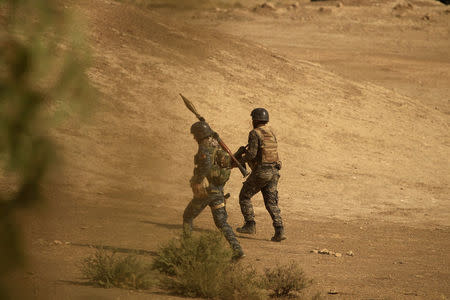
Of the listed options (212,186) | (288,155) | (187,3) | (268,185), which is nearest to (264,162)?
(268,185)

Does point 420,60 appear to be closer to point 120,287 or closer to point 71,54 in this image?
point 120,287

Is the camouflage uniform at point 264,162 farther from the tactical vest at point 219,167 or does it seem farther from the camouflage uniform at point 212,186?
the camouflage uniform at point 212,186

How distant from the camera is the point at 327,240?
11.7 meters

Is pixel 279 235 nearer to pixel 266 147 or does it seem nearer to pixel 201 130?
pixel 266 147

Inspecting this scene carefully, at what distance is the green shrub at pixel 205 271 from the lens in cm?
675

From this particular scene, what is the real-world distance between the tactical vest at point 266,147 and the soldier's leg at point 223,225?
6.81 ft

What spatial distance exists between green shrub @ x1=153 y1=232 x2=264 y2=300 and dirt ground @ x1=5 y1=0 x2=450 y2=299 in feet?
0.82

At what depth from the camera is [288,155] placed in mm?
18812

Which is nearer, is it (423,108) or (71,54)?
(71,54)

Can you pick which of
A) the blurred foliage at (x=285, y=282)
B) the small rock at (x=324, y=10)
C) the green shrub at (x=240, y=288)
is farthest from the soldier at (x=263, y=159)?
the small rock at (x=324, y=10)

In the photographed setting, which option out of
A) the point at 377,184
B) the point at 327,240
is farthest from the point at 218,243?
the point at 377,184

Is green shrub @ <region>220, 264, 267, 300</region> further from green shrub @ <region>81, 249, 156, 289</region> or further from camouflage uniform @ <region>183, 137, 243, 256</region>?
camouflage uniform @ <region>183, 137, 243, 256</region>

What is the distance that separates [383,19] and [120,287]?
46.2m

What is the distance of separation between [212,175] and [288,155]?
1040 centimetres
